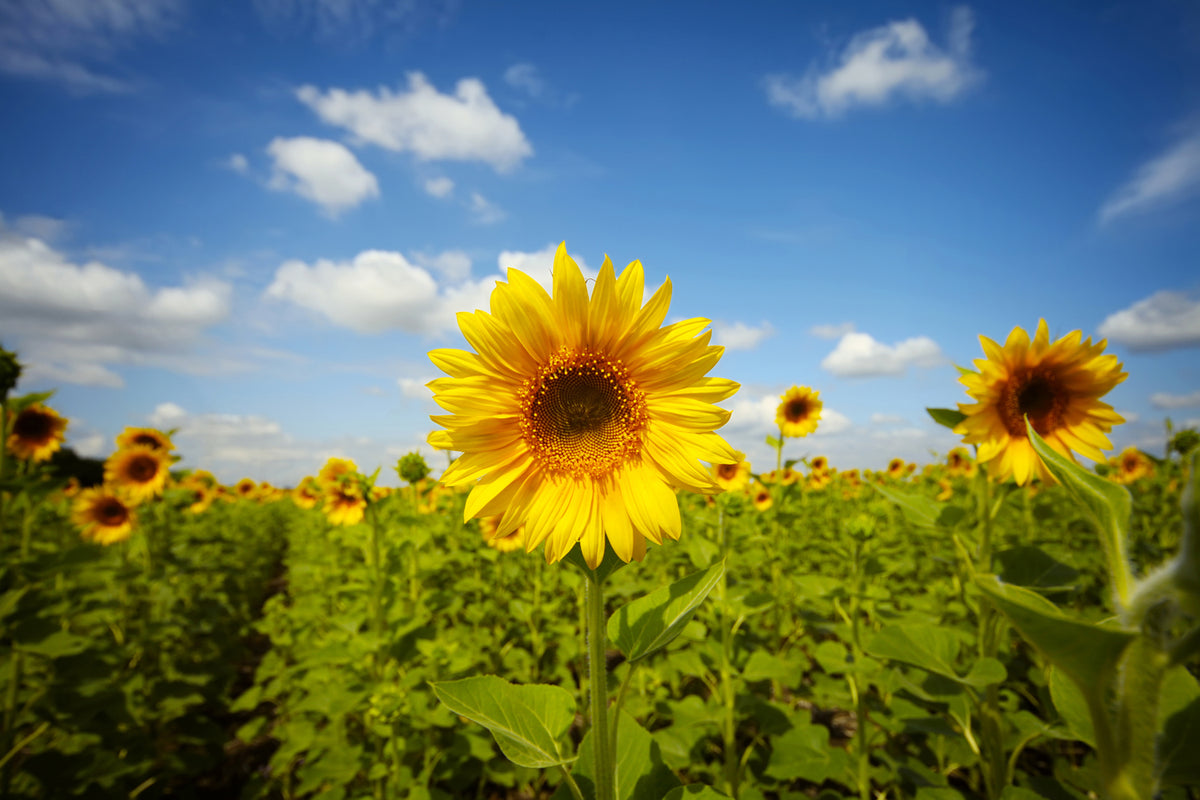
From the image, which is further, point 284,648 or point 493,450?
point 284,648

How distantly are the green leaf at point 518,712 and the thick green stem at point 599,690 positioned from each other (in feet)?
0.25

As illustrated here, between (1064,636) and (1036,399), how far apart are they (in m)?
2.38

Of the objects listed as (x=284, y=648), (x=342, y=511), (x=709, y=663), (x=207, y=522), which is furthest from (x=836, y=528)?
(x=207, y=522)

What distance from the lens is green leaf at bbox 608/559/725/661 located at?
1.15 meters

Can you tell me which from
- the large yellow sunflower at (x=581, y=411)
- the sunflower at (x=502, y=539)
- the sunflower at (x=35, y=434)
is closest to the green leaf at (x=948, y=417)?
the large yellow sunflower at (x=581, y=411)

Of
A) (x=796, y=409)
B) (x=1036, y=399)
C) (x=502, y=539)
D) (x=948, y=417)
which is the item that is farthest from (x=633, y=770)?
(x=796, y=409)

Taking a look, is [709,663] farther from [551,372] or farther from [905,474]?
[905,474]

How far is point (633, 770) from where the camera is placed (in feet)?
4.80

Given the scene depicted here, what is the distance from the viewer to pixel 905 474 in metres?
12.1

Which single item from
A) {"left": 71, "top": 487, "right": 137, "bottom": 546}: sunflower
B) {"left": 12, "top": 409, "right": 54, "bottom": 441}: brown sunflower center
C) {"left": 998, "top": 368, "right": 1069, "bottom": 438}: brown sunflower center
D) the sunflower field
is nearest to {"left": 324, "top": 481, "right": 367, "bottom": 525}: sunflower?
the sunflower field

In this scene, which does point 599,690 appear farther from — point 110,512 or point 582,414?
point 110,512

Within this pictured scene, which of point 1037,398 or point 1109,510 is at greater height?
point 1037,398

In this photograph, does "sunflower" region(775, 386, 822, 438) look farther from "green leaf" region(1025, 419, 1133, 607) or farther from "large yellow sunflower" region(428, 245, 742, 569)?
"green leaf" region(1025, 419, 1133, 607)

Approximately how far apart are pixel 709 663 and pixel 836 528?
5011 mm
